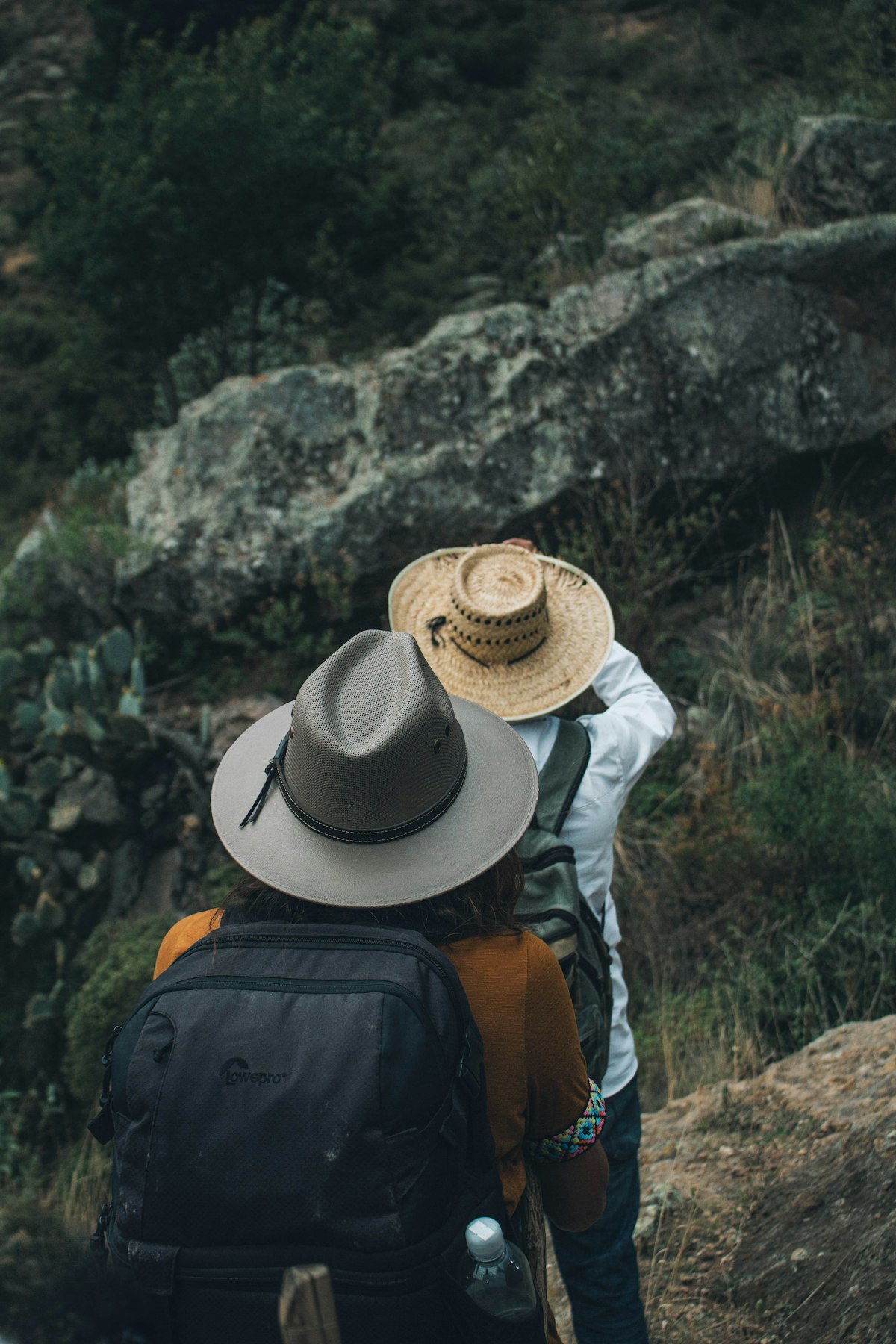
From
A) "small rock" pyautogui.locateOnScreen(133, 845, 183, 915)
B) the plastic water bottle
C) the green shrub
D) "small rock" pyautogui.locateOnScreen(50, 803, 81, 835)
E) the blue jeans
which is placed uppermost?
the plastic water bottle

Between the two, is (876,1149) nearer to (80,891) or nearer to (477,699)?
(477,699)

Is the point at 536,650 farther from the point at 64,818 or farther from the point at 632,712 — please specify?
the point at 64,818

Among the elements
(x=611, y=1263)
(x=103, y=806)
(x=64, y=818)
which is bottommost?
(x=103, y=806)

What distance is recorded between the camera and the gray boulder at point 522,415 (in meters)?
4.66

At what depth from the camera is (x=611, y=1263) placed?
1913 millimetres

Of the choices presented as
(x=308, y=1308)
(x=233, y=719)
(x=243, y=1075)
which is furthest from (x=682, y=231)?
(x=308, y=1308)

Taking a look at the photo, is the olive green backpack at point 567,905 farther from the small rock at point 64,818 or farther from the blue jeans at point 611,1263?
the small rock at point 64,818

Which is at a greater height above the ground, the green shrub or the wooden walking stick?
the wooden walking stick

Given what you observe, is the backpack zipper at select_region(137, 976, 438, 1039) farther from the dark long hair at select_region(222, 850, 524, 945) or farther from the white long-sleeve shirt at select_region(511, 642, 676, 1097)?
the white long-sleeve shirt at select_region(511, 642, 676, 1097)

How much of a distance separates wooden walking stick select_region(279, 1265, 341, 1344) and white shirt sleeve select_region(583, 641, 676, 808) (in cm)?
118

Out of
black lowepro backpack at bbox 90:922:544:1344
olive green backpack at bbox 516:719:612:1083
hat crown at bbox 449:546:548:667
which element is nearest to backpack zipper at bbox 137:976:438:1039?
black lowepro backpack at bbox 90:922:544:1344

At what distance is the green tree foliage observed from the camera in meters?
6.48

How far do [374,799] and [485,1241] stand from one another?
1.92ft

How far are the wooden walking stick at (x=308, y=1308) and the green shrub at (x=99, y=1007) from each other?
9.43ft
